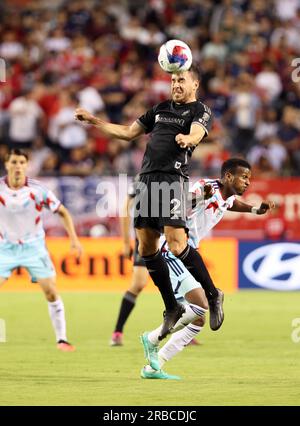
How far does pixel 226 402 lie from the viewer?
25.4 ft

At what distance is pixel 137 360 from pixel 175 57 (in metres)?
3.12

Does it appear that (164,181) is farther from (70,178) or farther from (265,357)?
(70,178)

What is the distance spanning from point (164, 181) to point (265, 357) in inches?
105

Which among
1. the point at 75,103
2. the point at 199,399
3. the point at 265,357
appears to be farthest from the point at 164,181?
the point at 75,103

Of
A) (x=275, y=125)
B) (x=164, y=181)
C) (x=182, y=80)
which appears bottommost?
(x=164, y=181)

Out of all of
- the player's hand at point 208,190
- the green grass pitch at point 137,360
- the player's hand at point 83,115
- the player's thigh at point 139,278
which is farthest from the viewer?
the player's thigh at point 139,278

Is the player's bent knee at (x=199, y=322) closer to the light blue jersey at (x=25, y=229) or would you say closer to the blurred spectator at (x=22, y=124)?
the light blue jersey at (x=25, y=229)

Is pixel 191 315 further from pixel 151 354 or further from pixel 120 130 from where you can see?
pixel 120 130

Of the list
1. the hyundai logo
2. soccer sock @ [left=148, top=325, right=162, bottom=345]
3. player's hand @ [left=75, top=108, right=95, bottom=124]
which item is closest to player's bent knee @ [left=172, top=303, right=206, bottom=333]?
soccer sock @ [left=148, top=325, right=162, bottom=345]

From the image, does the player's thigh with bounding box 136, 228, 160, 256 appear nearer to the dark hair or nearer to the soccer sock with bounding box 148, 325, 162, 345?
the soccer sock with bounding box 148, 325, 162, 345

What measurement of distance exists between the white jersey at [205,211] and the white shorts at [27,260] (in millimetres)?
2004

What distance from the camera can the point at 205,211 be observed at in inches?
381

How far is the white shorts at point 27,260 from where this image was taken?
11.0 metres

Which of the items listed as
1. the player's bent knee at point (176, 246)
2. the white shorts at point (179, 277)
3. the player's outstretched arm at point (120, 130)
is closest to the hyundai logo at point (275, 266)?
the white shorts at point (179, 277)
